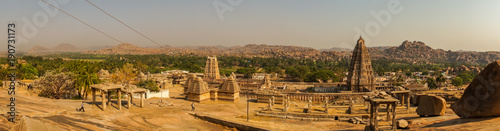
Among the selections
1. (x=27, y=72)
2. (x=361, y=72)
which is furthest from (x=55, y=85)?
(x=27, y=72)

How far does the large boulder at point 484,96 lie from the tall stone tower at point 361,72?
34163 millimetres

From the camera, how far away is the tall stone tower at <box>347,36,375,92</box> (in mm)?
47500

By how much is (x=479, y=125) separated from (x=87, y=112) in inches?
963

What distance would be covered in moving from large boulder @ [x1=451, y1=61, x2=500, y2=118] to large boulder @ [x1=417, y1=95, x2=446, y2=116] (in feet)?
9.33

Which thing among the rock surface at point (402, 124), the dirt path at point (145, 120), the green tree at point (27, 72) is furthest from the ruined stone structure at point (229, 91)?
the green tree at point (27, 72)

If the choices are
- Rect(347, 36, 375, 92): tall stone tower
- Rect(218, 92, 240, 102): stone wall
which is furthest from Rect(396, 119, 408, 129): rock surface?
Rect(347, 36, 375, 92): tall stone tower

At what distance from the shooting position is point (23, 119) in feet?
40.5

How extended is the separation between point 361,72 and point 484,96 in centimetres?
3539

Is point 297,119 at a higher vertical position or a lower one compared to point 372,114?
lower

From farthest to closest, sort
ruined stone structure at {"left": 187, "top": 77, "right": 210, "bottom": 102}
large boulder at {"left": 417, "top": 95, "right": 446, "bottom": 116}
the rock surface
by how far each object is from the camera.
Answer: ruined stone structure at {"left": 187, "top": 77, "right": 210, "bottom": 102}, large boulder at {"left": 417, "top": 95, "right": 446, "bottom": 116}, the rock surface

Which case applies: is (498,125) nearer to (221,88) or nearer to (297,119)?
(297,119)

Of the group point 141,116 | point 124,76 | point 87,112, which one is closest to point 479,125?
point 141,116

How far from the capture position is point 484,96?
13227 mm

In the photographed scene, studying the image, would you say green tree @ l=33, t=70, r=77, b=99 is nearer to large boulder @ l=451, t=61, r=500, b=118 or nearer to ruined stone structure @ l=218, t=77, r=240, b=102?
ruined stone structure @ l=218, t=77, r=240, b=102
